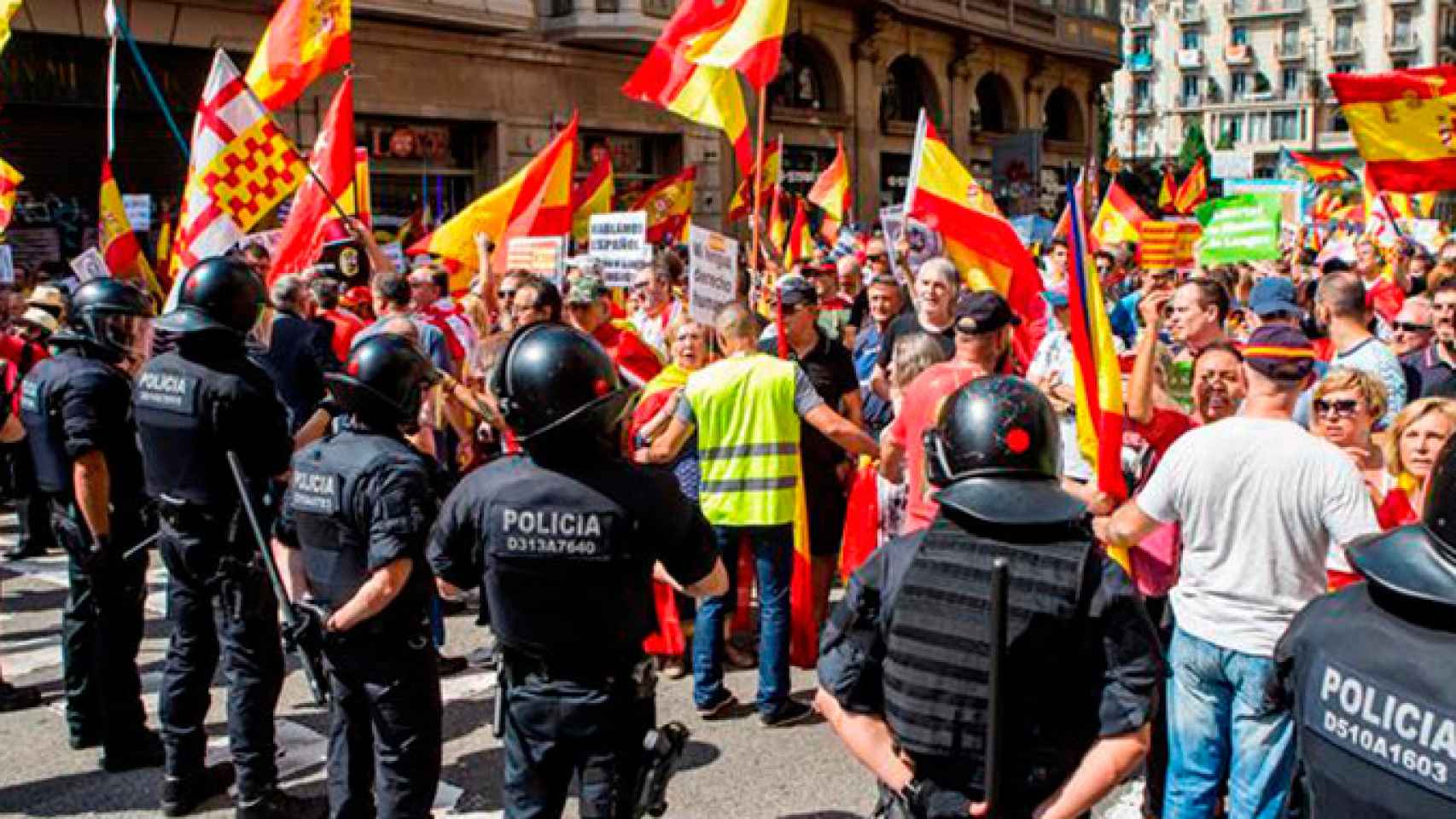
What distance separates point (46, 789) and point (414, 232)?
1317 cm

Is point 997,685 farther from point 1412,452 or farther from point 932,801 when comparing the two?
point 1412,452

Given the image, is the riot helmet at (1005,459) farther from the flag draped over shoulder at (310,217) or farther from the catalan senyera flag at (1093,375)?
the flag draped over shoulder at (310,217)

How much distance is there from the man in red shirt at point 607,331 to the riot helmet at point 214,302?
244 centimetres

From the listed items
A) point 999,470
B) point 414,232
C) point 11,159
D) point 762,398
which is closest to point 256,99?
point 762,398

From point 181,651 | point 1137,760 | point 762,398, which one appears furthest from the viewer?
point 762,398

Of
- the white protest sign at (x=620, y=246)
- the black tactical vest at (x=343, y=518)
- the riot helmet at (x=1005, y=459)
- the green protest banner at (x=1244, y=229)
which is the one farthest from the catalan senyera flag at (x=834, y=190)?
the riot helmet at (x=1005, y=459)

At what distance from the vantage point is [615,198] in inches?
992

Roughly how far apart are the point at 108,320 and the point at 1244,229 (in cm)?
941

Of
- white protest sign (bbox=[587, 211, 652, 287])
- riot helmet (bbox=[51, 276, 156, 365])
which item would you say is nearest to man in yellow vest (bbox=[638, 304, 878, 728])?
riot helmet (bbox=[51, 276, 156, 365])

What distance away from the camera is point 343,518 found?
410 cm

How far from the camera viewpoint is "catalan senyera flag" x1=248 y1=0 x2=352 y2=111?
9391mm

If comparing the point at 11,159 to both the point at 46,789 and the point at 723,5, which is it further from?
the point at 46,789

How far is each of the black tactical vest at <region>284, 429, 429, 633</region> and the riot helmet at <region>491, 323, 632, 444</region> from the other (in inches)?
28.9

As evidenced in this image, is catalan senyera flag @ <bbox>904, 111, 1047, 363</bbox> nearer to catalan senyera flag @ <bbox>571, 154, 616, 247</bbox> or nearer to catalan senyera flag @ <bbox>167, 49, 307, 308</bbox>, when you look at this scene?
catalan senyera flag @ <bbox>167, 49, 307, 308</bbox>
